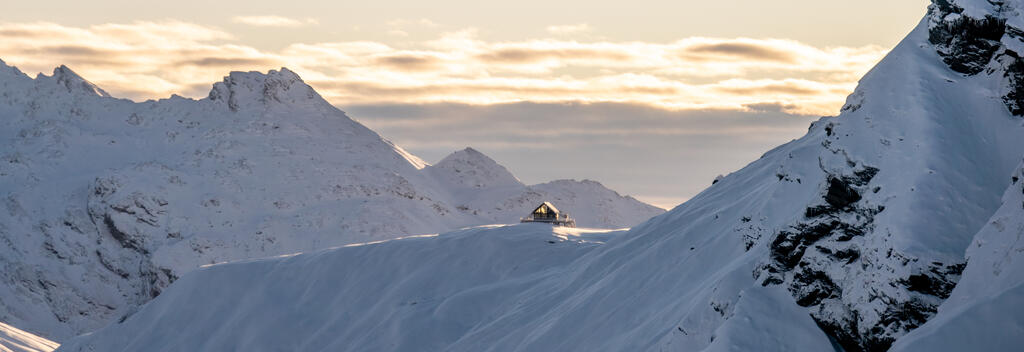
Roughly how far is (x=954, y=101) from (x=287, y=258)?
71.8 m

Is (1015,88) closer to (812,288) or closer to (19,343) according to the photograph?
(812,288)

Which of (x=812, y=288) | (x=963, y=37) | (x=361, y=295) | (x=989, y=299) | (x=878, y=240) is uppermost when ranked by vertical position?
(x=963, y=37)

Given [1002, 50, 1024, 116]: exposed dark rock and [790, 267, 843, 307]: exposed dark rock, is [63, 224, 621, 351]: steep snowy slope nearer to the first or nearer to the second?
[790, 267, 843, 307]: exposed dark rock

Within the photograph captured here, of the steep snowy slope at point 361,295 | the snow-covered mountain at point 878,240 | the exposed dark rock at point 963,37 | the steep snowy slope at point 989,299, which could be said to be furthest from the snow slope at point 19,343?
the steep snowy slope at point 989,299

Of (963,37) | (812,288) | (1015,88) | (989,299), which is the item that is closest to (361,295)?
(812,288)

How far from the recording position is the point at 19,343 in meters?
164

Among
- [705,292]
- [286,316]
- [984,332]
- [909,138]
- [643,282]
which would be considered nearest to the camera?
[984,332]

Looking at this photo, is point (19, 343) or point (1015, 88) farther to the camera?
point (19, 343)

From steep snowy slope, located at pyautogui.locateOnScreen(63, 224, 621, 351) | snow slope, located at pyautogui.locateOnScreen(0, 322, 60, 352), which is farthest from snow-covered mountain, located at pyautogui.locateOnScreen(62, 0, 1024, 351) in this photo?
snow slope, located at pyautogui.locateOnScreen(0, 322, 60, 352)

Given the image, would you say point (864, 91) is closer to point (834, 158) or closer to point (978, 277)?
point (834, 158)

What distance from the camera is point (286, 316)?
89625mm

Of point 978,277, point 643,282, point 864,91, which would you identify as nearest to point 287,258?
point 643,282

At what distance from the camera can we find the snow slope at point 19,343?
158 meters

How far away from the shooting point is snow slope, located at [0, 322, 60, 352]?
157500 mm
